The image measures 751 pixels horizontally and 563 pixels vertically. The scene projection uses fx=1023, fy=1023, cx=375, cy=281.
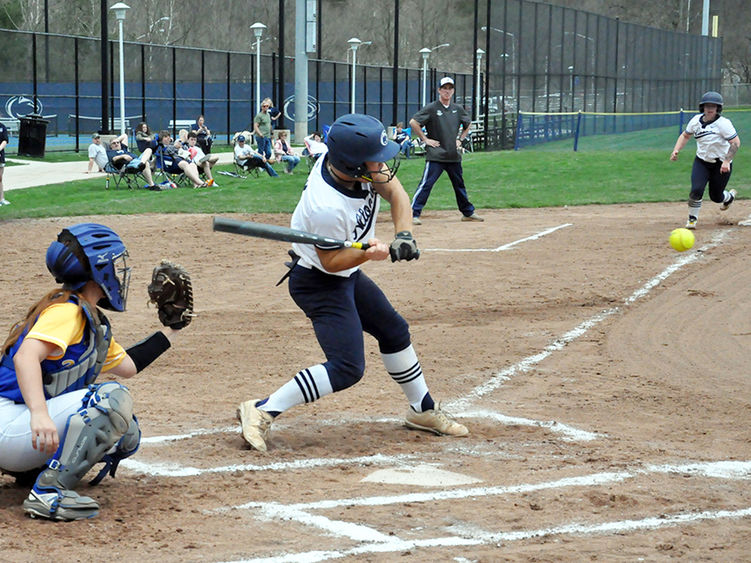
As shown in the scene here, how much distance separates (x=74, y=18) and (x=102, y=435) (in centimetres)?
6086

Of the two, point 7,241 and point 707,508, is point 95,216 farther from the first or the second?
point 707,508

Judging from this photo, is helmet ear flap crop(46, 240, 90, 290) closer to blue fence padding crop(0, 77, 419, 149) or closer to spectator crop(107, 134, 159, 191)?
spectator crop(107, 134, 159, 191)

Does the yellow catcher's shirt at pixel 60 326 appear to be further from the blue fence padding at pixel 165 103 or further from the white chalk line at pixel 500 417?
the blue fence padding at pixel 165 103

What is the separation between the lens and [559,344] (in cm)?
816

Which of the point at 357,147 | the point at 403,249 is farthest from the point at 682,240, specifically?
the point at 357,147

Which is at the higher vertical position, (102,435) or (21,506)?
(102,435)

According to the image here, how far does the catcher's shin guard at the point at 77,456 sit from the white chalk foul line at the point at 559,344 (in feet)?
8.55

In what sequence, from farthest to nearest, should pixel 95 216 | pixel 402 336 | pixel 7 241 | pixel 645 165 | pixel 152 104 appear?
1. pixel 152 104
2. pixel 645 165
3. pixel 95 216
4. pixel 7 241
5. pixel 402 336

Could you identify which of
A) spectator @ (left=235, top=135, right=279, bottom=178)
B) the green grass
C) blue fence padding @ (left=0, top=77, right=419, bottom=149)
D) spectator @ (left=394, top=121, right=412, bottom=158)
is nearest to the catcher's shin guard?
the green grass

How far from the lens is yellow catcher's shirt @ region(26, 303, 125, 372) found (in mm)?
4184

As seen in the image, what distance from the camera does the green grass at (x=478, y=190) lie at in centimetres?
1778

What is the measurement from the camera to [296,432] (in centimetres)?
591

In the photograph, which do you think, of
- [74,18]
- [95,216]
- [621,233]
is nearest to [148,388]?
[621,233]

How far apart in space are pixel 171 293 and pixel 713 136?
1106 centimetres
